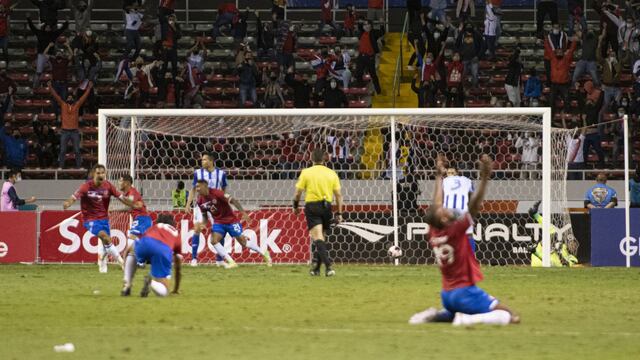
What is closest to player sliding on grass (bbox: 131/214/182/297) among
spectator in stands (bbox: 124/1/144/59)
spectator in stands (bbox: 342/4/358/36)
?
spectator in stands (bbox: 124/1/144/59)

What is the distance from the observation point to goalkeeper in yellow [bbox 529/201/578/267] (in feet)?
87.9

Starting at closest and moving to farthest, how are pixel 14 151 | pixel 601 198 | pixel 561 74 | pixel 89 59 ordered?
pixel 601 198 < pixel 14 151 < pixel 561 74 < pixel 89 59

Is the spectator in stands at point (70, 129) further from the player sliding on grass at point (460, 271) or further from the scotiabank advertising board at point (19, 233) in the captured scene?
the player sliding on grass at point (460, 271)

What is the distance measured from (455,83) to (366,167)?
25.8ft

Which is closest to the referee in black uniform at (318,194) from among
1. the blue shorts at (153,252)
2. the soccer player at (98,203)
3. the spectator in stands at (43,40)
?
the soccer player at (98,203)

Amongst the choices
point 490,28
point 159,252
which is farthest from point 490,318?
point 490,28

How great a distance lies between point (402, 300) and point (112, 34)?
90.8ft

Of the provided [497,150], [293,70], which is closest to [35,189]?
[293,70]

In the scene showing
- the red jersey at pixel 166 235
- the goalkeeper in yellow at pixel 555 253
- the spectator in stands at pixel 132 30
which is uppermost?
the spectator in stands at pixel 132 30

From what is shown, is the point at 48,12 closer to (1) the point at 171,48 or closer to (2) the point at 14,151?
(1) the point at 171,48

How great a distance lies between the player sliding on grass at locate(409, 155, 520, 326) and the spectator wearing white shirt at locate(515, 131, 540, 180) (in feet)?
53.8

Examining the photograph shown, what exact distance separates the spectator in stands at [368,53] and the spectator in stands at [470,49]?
244 cm

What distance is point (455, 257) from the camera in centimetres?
1288

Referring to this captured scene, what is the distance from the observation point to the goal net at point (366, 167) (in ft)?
88.6
